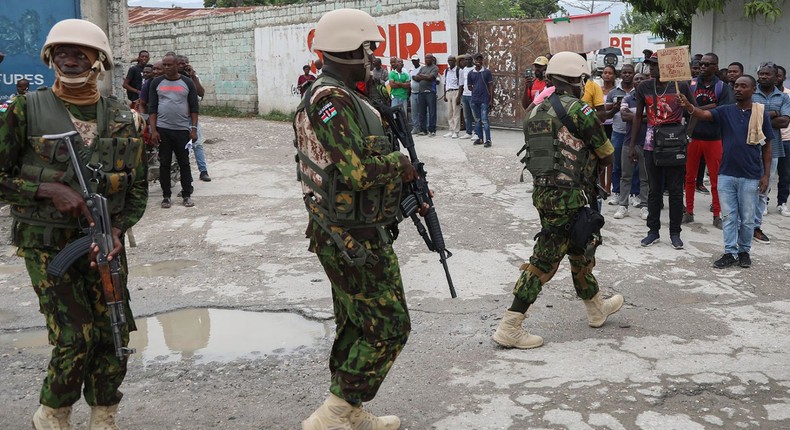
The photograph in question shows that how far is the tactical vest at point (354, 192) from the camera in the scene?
3346 millimetres

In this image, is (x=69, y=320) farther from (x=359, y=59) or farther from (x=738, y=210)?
(x=738, y=210)

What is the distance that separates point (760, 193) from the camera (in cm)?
709

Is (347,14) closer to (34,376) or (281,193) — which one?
(34,376)

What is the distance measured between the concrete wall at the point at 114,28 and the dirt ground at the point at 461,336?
3.59 meters

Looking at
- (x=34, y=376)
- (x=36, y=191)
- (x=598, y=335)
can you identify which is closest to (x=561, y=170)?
(x=598, y=335)

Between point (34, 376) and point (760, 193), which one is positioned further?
point (760, 193)

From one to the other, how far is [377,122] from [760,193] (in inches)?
194

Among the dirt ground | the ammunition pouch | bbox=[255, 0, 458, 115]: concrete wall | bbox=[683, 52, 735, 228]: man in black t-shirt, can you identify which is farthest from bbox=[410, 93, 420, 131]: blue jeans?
the ammunition pouch

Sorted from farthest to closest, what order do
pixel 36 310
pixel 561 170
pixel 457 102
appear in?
pixel 457 102 < pixel 36 310 < pixel 561 170

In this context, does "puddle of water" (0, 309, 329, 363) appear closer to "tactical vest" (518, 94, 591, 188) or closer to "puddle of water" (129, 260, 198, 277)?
"puddle of water" (129, 260, 198, 277)

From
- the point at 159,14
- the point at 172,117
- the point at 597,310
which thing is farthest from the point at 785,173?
the point at 159,14

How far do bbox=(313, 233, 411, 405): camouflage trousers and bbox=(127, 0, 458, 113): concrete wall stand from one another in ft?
43.0

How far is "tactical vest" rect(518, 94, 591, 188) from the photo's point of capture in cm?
490

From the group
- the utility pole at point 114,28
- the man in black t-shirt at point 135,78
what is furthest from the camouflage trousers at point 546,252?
the man in black t-shirt at point 135,78
